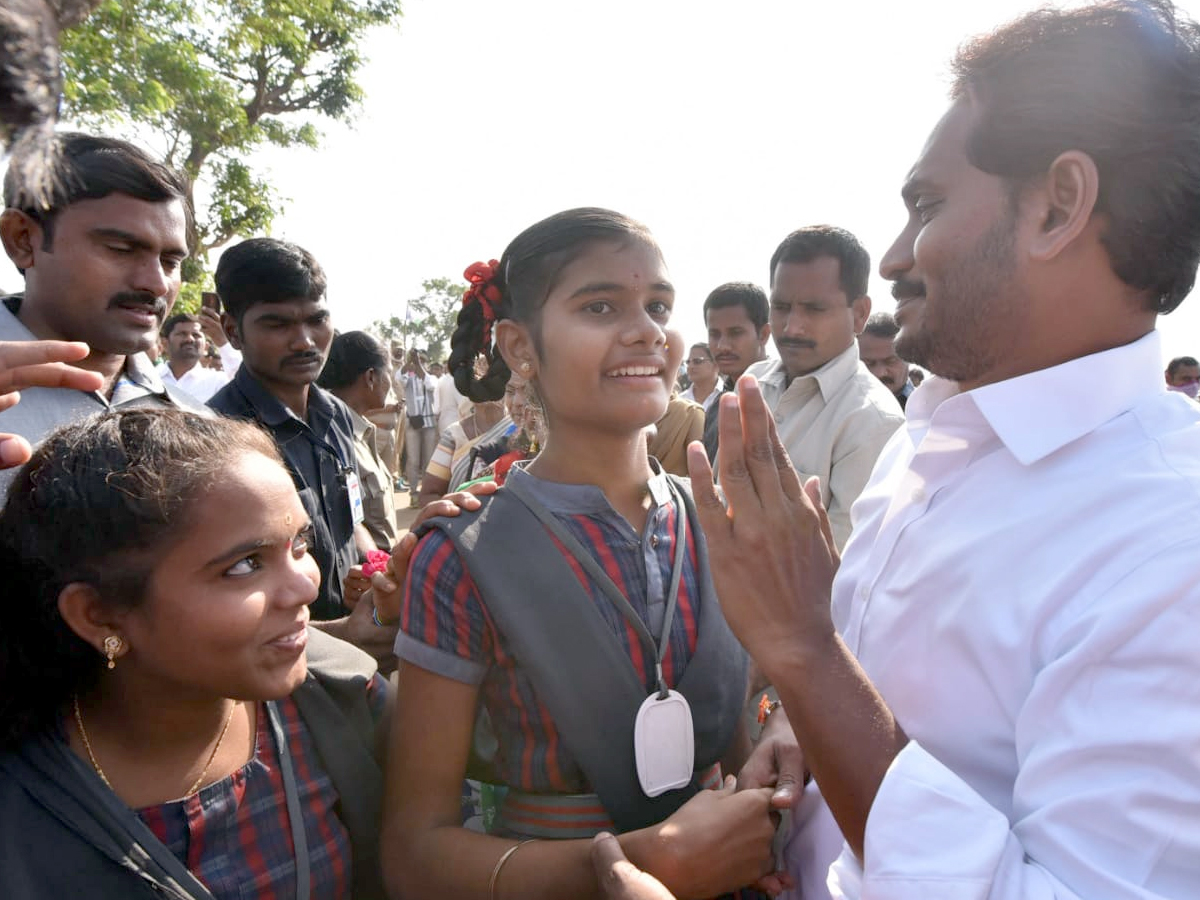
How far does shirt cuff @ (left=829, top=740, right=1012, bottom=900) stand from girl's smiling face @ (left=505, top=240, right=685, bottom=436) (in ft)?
3.03

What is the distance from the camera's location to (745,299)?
5574 mm

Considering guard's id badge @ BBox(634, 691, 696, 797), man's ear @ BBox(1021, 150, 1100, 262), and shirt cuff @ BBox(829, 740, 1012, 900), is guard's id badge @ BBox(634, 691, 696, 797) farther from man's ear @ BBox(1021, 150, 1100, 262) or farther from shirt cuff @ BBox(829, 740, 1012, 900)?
man's ear @ BBox(1021, 150, 1100, 262)

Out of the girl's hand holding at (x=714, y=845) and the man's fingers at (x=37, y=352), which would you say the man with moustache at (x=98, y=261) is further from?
the girl's hand holding at (x=714, y=845)

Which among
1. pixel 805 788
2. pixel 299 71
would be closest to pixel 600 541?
pixel 805 788

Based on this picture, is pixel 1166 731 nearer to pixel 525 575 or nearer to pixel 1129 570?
pixel 1129 570

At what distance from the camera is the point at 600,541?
5.74ft

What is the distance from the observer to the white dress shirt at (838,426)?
331 cm

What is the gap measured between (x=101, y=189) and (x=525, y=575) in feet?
5.68

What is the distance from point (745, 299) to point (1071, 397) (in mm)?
4453

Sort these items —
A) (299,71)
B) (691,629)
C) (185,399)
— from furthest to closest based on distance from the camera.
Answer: (299,71)
(185,399)
(691,629)

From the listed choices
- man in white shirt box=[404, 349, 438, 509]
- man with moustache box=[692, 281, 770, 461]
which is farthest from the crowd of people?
man in white shirt box=[404, 349, 438, 509]

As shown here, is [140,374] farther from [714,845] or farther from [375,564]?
[714,845]

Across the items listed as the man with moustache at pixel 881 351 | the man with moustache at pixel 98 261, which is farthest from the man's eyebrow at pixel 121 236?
the man with moustache at pixel 881 351

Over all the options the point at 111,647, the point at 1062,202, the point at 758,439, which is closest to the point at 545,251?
the point at 758,439
